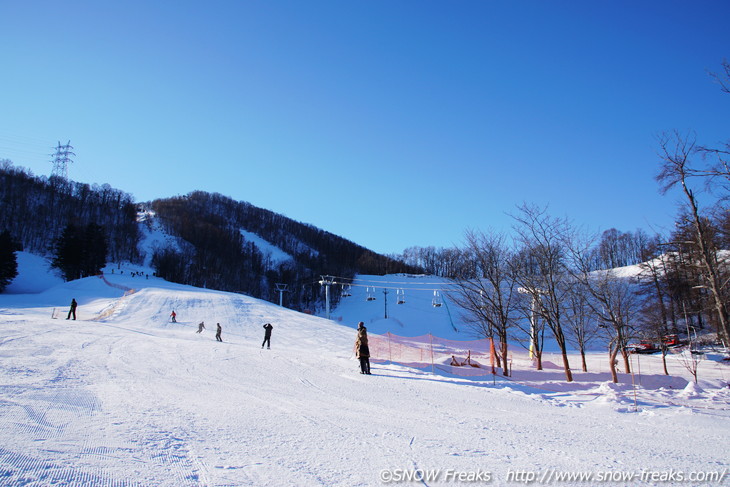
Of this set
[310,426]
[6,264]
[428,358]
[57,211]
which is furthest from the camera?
[57,211]

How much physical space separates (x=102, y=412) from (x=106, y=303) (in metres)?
38.9

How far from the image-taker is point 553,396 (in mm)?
10812

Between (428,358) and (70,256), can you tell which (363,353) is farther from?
(70,256)

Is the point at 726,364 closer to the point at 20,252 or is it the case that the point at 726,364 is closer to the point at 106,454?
the point at 106,454

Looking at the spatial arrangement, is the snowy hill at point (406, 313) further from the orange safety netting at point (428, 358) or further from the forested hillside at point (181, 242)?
the orange safety netting at point (428, 358)

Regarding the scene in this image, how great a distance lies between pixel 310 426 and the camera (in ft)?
20.8

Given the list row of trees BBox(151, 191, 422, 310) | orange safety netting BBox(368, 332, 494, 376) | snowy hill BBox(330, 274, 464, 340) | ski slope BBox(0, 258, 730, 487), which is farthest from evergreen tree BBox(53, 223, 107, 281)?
orange safety netting BBox(368, 332, 494, 376)

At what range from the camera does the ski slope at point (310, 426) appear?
13.7ft

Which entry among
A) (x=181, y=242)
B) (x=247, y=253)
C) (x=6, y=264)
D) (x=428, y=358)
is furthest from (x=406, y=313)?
(x=181, y=242)

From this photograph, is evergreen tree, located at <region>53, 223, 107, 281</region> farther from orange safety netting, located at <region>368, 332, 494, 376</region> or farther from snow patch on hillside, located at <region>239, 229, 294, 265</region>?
orange safety netting, located at <region>368, 332, 494, 376</region>

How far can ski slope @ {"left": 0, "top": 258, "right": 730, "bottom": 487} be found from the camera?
4184mm

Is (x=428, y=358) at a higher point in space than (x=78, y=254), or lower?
lower

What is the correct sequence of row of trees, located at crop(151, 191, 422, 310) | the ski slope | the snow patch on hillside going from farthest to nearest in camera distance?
1. the snow patch on hillside
2. row of trees, located at crop(151, 191, 422, 310)
3. the ski slope

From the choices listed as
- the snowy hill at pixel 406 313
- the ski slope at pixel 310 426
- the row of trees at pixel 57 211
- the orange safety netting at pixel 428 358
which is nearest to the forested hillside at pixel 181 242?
the row of trees at pixel 57 211
